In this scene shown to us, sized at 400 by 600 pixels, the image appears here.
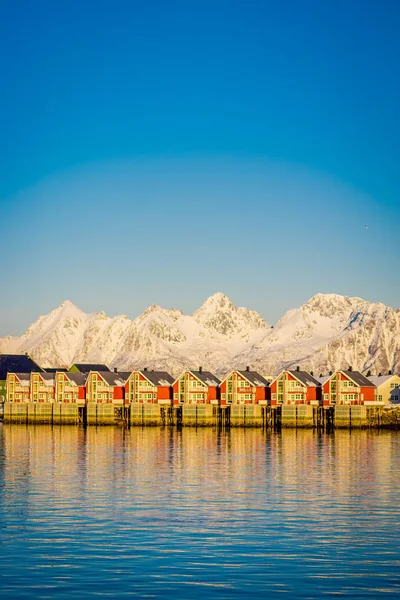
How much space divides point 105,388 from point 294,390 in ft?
126

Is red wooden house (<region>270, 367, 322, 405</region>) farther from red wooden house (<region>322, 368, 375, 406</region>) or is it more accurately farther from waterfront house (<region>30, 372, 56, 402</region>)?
waterfront house (<region>30, 372, 56, 402</region>)

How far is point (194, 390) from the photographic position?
525 ft

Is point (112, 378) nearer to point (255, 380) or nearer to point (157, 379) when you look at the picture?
point (157, 379)

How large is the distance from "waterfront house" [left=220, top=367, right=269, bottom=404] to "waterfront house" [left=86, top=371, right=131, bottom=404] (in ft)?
71.6

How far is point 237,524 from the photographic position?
4819 cm

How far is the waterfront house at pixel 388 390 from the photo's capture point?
507ft

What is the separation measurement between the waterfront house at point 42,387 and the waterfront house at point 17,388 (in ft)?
5.66

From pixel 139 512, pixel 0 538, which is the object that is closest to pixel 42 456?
pixel 139 512

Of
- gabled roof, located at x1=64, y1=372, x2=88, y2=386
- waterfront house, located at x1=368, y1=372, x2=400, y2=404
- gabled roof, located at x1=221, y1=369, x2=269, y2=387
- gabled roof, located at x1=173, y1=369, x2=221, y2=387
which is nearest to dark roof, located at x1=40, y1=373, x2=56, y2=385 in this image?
gabled roof, located at x1=64, y1=372, x2=88, y2=386

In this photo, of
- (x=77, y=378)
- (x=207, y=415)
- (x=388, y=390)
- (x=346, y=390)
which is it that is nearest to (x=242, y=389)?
(x=207, y=415)

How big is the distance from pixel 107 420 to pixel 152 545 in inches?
4871

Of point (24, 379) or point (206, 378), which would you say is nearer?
point (206, 378)

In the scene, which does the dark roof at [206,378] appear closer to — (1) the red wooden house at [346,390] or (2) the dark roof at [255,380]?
(2) the dark roof at [255,380]

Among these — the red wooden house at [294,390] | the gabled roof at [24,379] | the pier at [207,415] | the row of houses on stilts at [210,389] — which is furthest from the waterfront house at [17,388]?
the red wooden house at [294,390]
